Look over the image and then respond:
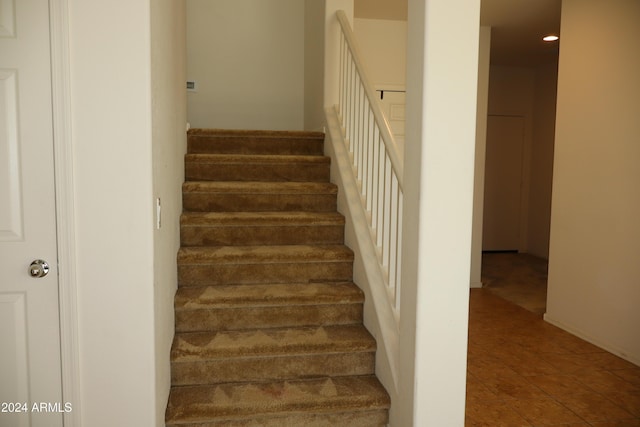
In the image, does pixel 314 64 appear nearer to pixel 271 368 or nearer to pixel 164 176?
pixel 164 176

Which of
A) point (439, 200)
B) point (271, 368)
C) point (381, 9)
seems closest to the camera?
point (439, 200)

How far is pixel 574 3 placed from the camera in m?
4.00

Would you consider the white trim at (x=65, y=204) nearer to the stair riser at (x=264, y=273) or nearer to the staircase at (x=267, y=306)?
the staircase at (x=267, y=306)

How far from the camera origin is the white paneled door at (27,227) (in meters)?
1.78

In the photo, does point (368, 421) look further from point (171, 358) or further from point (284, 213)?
point (284, 213)

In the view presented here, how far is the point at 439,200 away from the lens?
199cm

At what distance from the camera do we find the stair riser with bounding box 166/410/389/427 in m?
2.22

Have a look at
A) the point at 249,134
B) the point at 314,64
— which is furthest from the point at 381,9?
the point at 249,134

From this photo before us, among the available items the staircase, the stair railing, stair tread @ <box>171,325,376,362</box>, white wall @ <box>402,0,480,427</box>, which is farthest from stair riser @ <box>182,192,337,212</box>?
white wall @ <box>402,0,480,427</box>

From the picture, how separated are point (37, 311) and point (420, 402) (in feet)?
5.20

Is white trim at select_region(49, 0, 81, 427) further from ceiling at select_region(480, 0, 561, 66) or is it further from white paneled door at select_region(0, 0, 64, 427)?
ceiling at select_region(480, 0, 561, 66)

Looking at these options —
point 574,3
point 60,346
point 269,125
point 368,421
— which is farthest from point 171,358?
point 574,3

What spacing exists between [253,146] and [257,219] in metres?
1.02

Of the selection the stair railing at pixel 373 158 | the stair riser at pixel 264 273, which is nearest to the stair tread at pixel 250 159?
the stair railing at pixel 373 158
